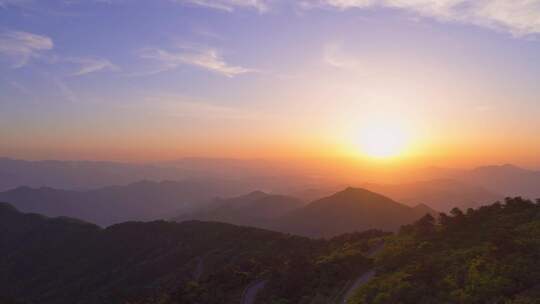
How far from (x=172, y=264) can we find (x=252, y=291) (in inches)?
3248

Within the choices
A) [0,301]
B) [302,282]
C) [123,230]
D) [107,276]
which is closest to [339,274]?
[302,282]

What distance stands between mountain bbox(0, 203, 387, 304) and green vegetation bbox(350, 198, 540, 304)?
17.3ft

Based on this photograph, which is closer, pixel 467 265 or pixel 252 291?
pixel 467 265

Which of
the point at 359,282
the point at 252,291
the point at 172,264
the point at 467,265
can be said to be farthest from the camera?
the point at 172,264

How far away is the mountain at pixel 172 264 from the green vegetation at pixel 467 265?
526 cm

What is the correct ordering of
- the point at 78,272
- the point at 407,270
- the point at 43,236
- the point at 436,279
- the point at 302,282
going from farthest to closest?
the point at 43,236 < the point at 78,272 < the point at 302,282 < the point at 407,270 < the point at 436,279

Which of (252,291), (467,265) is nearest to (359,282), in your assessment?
(467,265)

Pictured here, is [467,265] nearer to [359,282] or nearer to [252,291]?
[359,282]

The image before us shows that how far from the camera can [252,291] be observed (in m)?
44.8

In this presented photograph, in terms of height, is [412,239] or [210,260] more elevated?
[412,239]

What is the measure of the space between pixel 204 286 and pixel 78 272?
111328mm

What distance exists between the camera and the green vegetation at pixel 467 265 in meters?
26.4

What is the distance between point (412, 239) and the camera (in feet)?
147

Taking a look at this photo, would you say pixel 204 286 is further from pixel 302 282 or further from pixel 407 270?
pixel 407 270
